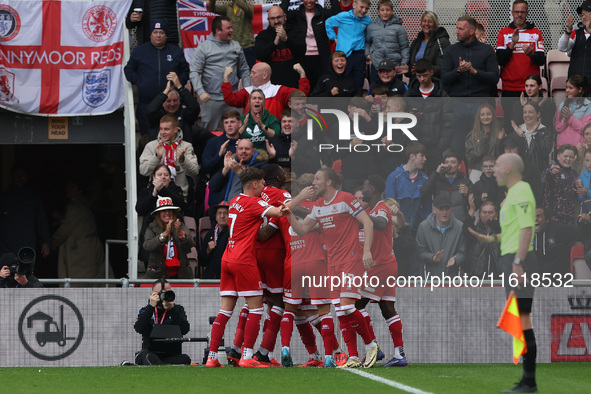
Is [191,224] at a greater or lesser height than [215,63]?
lesser

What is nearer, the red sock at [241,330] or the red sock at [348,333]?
the red sock at [348,333]

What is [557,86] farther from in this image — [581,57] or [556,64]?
[581,57]

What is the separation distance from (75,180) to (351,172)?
8174 millimetres

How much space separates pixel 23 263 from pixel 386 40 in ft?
20.6

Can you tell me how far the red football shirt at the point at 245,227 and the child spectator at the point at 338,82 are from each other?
4120 mm

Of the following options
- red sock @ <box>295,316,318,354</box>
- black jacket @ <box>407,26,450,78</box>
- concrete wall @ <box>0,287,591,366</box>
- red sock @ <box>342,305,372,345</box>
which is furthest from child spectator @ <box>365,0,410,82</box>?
red sock @ <box>342,305,372,345</box>

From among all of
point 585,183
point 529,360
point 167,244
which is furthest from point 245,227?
point 585,183

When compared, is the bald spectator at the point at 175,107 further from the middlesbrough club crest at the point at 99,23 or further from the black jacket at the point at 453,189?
the black jacket at the point at 453,189

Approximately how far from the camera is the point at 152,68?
15570 millimetres

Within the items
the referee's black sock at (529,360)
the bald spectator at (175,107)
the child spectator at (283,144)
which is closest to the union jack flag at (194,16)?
the bald spectator at (175,107)

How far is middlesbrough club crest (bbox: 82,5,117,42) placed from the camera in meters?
16.1

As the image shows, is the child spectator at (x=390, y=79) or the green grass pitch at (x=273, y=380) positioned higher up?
the child spectator at (x=390, y=79)

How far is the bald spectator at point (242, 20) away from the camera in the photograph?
54.7 ft

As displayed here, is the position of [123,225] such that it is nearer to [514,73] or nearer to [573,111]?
[514,73]
